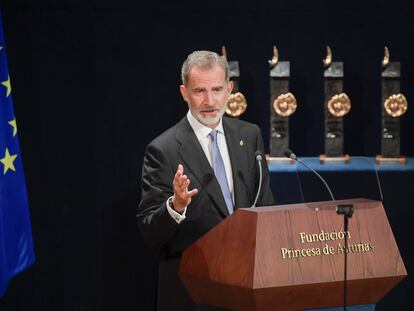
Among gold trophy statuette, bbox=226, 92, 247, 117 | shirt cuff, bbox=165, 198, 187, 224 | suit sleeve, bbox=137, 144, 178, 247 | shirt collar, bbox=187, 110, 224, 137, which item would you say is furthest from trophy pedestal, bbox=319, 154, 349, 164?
shirt cuff, bbox=165, 198, 187, 224

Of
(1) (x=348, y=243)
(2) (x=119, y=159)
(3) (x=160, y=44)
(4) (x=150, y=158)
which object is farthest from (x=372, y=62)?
(1) (x=348, y=243)

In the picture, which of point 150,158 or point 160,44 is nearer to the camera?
point 150,158

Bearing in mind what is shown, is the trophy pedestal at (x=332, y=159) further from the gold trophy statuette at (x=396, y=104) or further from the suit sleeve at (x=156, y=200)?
the suit sleeve at (x=156, y=200)

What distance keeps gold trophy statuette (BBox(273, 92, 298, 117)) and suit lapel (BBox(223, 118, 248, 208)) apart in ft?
3.62

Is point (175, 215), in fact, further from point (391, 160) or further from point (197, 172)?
point (391, 160)

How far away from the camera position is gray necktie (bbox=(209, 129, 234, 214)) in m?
3.83

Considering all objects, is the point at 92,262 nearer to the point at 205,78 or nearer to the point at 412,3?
the point at 205,78

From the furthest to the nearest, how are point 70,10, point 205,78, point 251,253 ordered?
point 70,10, point 205,78, point 251,253

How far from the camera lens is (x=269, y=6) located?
534cm

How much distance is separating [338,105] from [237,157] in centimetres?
143

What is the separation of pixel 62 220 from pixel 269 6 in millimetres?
1853

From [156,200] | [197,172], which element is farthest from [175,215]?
[197,172]

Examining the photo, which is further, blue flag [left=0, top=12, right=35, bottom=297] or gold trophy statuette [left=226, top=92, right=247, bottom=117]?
gold trophy statuette [left=226, top=92, right=247, bottom=117]

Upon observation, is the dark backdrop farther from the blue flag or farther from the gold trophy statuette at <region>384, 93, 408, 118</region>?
the blue flag
